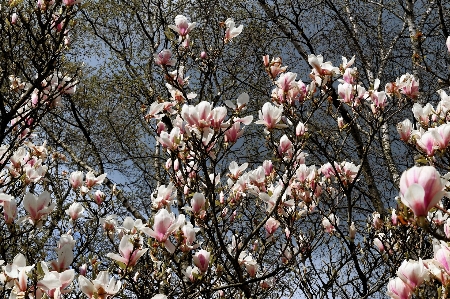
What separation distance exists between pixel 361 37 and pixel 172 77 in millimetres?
5893

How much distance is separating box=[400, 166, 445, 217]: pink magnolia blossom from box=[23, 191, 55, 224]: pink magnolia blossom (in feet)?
5.37

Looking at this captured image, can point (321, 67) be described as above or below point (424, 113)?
above

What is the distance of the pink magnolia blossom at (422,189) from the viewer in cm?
92

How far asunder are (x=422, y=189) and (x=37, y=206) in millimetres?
1723

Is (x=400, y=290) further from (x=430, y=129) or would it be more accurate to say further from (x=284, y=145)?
(x=284, y=145)

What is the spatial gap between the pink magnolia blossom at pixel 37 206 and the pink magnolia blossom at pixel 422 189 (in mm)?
1637

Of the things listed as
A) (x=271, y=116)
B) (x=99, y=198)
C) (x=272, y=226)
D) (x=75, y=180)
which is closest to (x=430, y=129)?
(x=271, y=116)

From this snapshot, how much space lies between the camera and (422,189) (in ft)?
3.01

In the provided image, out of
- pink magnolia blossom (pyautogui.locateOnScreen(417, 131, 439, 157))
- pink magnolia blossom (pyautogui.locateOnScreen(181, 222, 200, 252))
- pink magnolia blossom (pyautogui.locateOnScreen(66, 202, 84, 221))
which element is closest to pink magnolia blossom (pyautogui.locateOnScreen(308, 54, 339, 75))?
pink magnolia blossom (pyautogui.locateOnScreen(417, 131, 439, 157))

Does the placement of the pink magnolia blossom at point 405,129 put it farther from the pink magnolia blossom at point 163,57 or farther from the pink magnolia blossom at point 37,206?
the pink magnolia blossom at point 37,206

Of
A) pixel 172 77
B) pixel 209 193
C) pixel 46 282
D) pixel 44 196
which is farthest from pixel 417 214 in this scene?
pixel 172 77

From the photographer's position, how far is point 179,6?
24.2ft

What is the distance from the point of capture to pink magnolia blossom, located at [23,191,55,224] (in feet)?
6.49

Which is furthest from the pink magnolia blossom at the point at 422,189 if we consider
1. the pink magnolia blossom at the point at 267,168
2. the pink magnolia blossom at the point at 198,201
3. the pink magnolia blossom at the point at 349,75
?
the pink magnolia blossom at the point at 349,75
